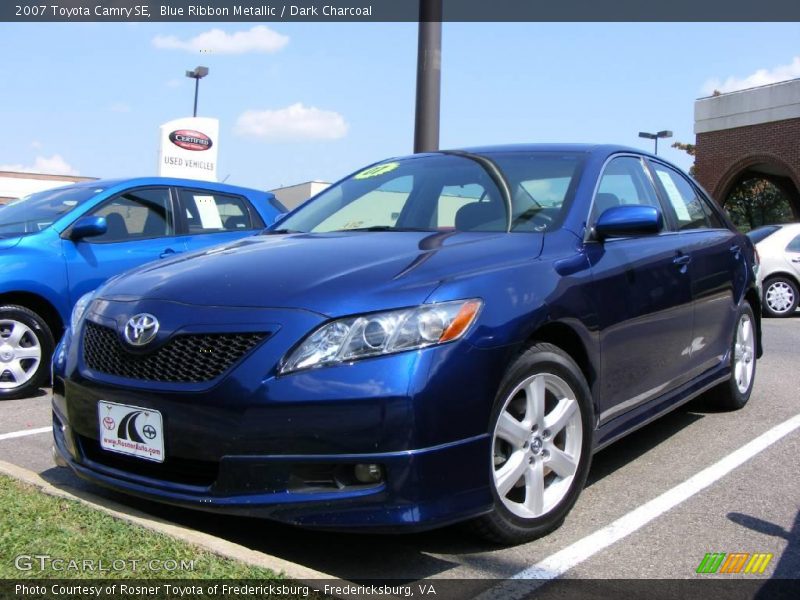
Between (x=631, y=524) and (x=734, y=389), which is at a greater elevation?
(x=734, y=389)

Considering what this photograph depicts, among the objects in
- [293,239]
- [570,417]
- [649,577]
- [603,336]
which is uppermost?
[293,239]

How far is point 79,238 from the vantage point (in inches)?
249

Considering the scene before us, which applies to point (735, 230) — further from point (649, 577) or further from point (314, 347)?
point (314, 347)

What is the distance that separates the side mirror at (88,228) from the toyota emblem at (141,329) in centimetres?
346

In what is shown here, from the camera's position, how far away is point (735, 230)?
5.62 metres

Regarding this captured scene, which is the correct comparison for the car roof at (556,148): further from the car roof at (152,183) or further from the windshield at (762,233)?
the windshield at (762,233)

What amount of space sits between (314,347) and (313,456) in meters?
0.35

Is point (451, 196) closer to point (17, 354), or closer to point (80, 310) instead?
point (80, 310)

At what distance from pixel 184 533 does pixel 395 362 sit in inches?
37.2

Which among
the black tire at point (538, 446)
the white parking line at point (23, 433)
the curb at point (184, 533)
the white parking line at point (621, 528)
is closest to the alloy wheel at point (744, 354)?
the white parking line at point (621, 528)

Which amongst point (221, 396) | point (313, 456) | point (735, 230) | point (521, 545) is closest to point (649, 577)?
point (521, 545)

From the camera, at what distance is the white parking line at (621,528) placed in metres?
2.85

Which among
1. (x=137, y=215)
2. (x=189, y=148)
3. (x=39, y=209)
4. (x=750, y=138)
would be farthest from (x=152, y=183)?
(x=750, y=138)

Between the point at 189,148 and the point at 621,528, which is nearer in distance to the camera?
the point at 621,528
